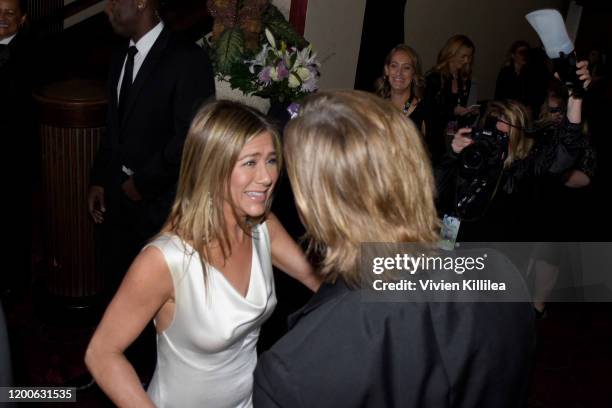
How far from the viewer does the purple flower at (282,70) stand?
3627mm

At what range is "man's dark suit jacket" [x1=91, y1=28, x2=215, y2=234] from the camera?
2.73 metres

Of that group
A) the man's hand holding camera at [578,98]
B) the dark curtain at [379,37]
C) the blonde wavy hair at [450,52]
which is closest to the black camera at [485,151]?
the man's hand holding camera at [578,98]

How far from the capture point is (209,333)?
169 cm

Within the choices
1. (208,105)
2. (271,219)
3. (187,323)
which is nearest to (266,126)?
(208,105)

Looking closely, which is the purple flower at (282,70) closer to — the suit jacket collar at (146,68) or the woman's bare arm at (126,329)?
the suit jacket collar at (146,68)

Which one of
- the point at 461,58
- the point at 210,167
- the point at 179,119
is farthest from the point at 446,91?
the point at 210,167

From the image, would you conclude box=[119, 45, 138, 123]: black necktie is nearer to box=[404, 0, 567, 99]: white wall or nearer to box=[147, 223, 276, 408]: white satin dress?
box=[147, 223, 276, 408]: white satin dress

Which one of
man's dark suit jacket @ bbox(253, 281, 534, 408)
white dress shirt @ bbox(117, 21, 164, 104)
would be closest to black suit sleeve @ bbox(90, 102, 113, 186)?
white dress shirt @ bbox(117, 21, 164, 104)

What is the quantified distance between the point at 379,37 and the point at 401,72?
1514 millimetres

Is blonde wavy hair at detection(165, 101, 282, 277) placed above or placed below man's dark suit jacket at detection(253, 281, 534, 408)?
above

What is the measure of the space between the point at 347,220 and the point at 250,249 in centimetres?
69

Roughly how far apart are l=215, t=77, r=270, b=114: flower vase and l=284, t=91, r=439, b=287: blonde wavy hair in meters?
2.71

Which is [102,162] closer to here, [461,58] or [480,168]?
[480,168]

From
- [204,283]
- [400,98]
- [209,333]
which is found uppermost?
[400,98]
